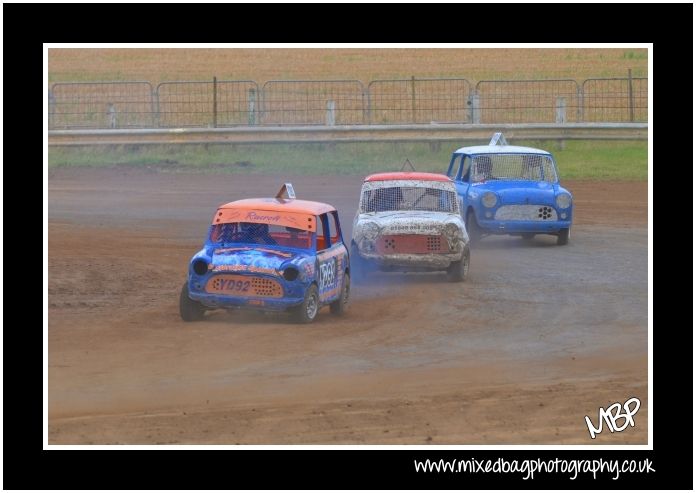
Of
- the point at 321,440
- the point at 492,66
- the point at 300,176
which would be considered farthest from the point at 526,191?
the point at 492,66

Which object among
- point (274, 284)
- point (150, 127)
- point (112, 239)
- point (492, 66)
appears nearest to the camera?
point (274, 284)

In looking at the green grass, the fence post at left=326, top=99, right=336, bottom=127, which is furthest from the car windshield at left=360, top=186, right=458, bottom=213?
the fence post at left=326, top=99, right=336, bottom=127

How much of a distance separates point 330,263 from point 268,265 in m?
1.16

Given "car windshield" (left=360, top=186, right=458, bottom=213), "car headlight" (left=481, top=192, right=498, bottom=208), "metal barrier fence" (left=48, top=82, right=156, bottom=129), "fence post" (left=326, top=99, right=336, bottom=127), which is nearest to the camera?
"car windshield" (left=360, top=186, right=458, bottom=213)

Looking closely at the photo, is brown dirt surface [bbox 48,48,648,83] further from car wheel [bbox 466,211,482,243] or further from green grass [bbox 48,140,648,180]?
car wheel [bbox 466,211,482,243]

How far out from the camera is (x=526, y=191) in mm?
21234

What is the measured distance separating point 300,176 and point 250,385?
19354 mm

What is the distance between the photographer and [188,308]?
1432 cm

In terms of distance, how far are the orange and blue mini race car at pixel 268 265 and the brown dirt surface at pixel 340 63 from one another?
27.1 metres

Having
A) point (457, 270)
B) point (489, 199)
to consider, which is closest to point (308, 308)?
point (457, 270)

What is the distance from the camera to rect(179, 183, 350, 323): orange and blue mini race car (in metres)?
14.0

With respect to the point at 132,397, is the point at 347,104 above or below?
above

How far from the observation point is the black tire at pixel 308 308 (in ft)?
46.3

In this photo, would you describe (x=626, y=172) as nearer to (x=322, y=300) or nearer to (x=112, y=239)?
(x=112, y=239)
